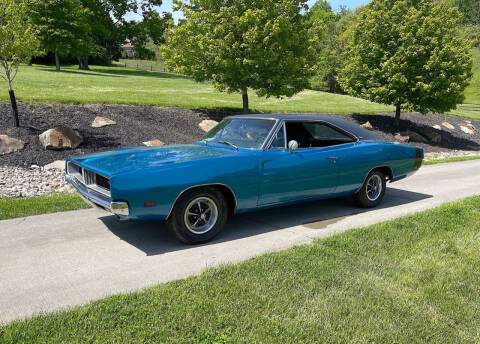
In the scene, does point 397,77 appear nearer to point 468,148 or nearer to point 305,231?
point 468,148

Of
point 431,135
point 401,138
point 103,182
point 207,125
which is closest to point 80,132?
point 207,125

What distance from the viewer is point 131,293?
338 cm

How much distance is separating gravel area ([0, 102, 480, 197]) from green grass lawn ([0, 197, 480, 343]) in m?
4.84

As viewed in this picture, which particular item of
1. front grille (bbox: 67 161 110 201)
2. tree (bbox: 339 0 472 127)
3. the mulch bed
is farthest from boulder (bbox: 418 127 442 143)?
front grille (bbox: 67 161 110 201)

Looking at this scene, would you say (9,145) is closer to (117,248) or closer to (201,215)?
(117,248)

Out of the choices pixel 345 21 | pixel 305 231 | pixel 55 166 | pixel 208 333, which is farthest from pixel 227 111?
pixel 345 21

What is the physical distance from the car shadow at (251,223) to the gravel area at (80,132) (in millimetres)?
2882

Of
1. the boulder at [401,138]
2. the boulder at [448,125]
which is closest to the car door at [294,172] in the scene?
the boulder at [401,138]

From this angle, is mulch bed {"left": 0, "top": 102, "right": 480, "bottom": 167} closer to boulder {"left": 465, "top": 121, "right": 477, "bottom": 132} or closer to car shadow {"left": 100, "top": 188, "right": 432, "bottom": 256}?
car shadow {"left": 100, "top": 188, "right": 432, "bottom": 256}

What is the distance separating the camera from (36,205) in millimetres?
6172

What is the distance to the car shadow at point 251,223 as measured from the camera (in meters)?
4.80

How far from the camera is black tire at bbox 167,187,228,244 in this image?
4520 millimetres

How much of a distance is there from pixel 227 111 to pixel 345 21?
6799 cm

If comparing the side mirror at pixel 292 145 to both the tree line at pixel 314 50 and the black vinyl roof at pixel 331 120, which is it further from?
the tree line at pixel 314 50
